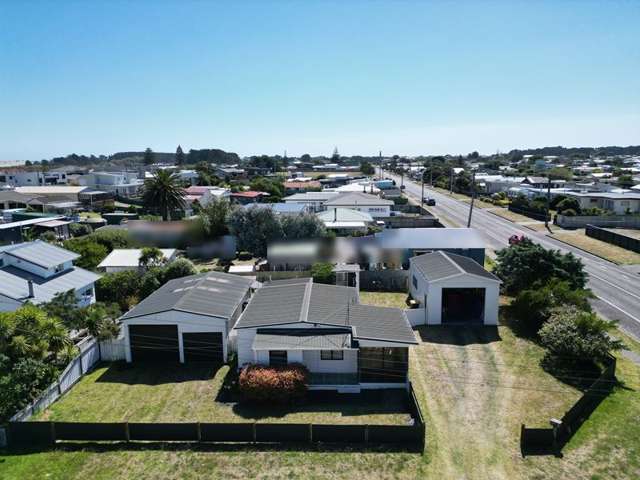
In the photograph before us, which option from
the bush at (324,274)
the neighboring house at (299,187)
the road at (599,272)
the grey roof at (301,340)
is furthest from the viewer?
the neighboring house at (299,187)

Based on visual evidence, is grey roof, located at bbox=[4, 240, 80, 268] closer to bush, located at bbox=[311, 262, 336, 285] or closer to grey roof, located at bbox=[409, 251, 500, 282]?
bush, located at bbox=[311, 262, 336, 285]

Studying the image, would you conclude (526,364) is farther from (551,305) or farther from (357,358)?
(357,358)

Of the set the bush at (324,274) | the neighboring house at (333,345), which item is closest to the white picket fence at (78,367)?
the neighboring house at (333,345)

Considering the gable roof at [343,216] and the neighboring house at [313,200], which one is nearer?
the gable roof at [343,216]

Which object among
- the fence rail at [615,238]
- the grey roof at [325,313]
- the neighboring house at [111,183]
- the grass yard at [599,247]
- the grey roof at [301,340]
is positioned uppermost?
the neighboring house at [111,183]

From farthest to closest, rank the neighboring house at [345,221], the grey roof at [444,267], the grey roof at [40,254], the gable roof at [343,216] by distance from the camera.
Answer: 1. the gable roof at [343,216]
2. the neighboring house at [345,221]
3. the grey roof at [40,254]
4. the grey roof at [444,267]

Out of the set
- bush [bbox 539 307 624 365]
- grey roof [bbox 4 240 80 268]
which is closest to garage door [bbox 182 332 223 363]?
grey roof [bbox 4 240 80 268]

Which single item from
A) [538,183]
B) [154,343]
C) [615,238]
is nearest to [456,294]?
[154,343]

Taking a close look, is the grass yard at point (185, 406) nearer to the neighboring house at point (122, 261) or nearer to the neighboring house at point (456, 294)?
the neighboring house at point (456, 294)
